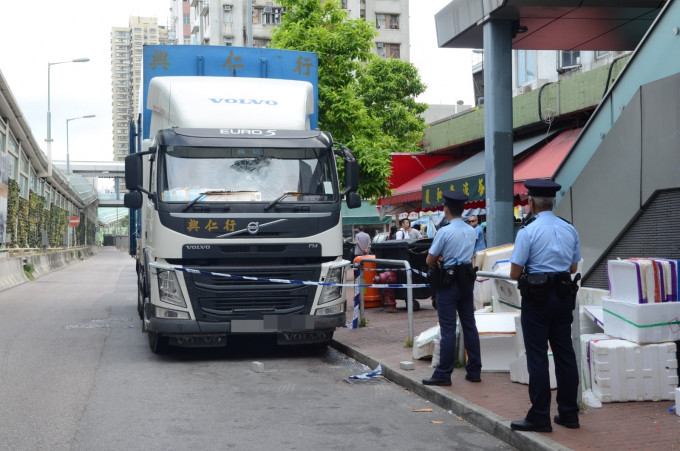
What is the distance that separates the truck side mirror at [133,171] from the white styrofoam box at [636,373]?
18.5 ft

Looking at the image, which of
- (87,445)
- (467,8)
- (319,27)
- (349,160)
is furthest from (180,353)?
(319,27)

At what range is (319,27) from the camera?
22297mm

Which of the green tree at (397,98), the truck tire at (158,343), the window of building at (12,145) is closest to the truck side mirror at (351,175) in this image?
the truck tire at (158,343)

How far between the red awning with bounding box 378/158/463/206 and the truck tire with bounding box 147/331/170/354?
1230 centimetres

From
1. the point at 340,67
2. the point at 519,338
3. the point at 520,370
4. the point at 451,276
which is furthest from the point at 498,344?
the point at 340,67

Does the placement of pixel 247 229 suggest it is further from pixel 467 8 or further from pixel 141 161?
pixel 467 8

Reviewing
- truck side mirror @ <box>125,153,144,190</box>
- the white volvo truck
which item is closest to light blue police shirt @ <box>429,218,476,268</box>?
the white volvo truck

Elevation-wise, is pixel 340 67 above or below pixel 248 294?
above

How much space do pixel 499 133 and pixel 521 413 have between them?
6.11m

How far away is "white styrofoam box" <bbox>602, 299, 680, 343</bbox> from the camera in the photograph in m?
6.59

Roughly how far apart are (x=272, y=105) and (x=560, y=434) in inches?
236

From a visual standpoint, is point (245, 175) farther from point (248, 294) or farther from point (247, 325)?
point (247, 325)

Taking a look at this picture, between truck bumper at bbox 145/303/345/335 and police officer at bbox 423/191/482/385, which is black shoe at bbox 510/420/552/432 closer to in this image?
police officer at bbox 423/191/482/385

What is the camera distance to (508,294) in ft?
27.2
